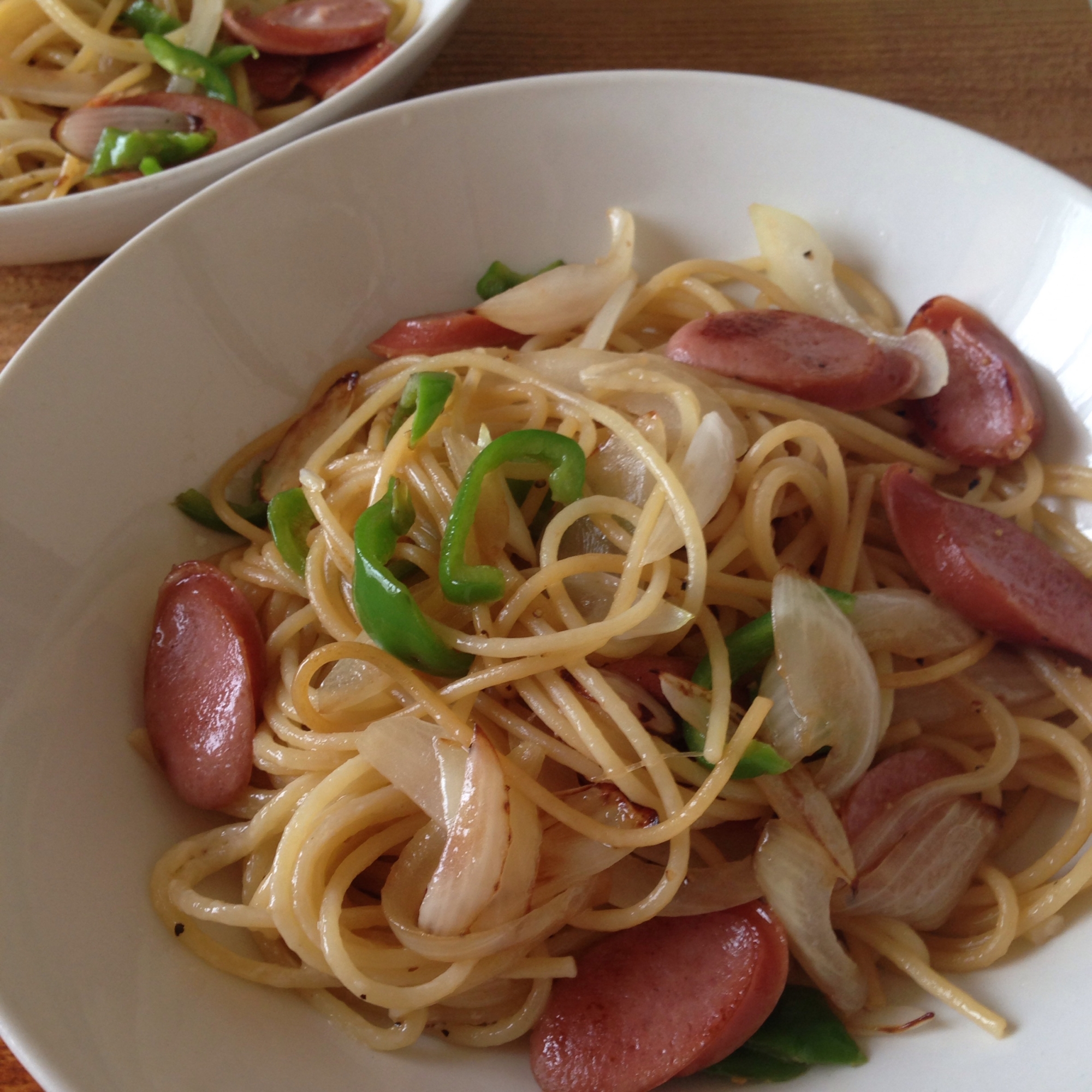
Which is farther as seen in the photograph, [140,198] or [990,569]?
[140,198]

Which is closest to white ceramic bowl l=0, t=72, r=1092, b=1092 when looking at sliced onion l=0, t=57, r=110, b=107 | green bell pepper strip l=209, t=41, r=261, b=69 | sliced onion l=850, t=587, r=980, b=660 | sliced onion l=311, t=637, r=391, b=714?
sliced onion l=311, t=637, r=391, b=714

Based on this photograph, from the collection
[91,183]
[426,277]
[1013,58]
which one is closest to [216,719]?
[426,277]

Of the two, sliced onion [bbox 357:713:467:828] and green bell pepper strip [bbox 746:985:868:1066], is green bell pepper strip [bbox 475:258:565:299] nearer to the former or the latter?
sliced onion [bbox 357:713:467:828]

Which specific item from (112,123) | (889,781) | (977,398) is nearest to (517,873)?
(889,781)

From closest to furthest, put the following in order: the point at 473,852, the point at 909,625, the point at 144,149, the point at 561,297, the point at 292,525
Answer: the point at 473,852 → the point at 909,625 → the point at 292,525 → the point at 561,297 → the point at 144,149

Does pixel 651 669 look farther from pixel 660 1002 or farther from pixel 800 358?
pixel 800 358

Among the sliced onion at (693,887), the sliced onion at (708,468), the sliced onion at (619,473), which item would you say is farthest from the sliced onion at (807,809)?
the sliced onion at (619,473)

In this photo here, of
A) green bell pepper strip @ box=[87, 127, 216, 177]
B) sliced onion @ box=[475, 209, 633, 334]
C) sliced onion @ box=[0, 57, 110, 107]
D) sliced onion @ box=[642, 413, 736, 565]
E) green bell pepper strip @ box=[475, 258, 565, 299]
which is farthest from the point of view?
sliced onion @ box=[0, 57, 110, 107]
